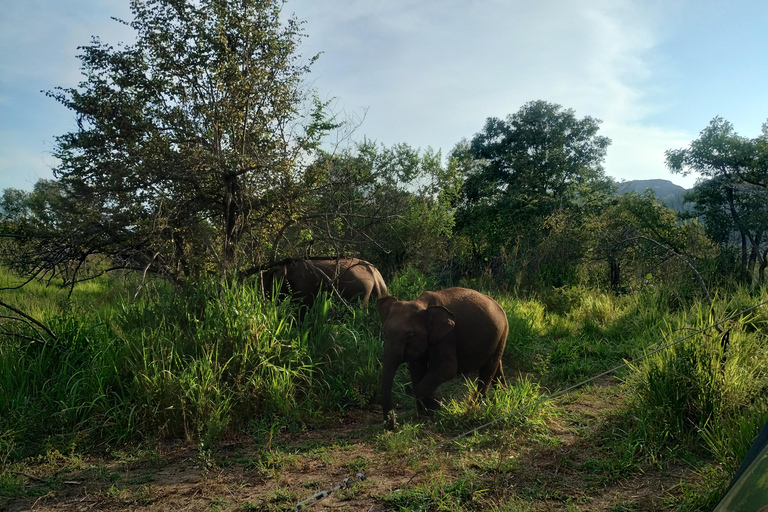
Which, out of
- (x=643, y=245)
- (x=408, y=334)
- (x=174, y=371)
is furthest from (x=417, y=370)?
(x=643, y=245)

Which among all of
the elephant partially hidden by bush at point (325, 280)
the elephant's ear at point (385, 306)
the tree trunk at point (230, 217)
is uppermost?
the tree trunk at point (230, 217)

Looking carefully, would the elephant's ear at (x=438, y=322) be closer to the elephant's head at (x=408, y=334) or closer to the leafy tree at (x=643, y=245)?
the elephant's head at (x=408, y=334)

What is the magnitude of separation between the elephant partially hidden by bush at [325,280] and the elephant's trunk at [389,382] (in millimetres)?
3013

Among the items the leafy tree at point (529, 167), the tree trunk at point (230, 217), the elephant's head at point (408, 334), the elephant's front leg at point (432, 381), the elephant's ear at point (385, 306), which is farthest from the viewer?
the leafy tree at point (529, 167)

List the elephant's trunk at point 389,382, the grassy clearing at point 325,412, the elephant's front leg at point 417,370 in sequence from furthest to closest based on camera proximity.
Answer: the elephant's front leg at point 417,370 < the elephant's trunk at point 389,382 < the grassy clearing at point 325,412

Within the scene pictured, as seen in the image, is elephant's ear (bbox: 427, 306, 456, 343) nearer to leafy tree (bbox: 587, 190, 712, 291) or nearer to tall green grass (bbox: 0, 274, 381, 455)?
tall green grass (bbox: 0, 274, 381, 455)

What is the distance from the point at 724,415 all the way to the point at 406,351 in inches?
112

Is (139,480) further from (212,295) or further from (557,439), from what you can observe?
(557,439)

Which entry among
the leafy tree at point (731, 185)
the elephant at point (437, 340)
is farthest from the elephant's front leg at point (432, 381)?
the leafy tree at point (731, 185)

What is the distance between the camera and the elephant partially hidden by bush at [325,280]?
8383 mm

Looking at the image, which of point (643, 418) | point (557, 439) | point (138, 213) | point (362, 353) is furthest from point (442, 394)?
point (138, 213)

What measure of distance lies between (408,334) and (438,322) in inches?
15.4

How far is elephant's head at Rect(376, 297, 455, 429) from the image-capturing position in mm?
5227

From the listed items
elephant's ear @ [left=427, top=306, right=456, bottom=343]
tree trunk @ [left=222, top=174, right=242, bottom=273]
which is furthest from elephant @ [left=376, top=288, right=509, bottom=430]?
tree trunk @ [left=222, top=174, right=242, bottom=273]
